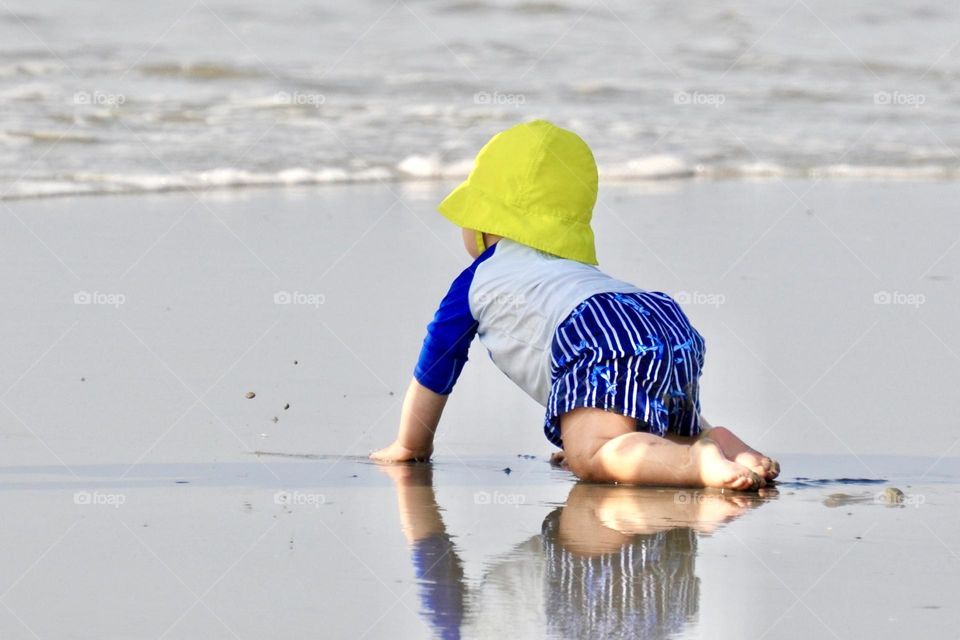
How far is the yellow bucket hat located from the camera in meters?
3.77

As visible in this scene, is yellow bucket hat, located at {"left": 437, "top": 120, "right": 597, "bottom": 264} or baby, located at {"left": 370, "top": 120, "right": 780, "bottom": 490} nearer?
baby, located at {"left": 370, "top": 120, "right": 780, "bottom": 490}

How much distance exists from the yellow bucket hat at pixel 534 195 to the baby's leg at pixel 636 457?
496 millimetres

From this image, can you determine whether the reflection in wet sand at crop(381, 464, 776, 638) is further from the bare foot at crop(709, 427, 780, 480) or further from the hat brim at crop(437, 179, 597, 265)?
the hat brim at crop(437, 179, 597, 265)

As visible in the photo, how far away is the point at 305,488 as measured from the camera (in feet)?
11.1

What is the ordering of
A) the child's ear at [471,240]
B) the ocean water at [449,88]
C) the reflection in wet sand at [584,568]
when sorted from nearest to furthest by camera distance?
1. the reflection in wet sand at [584,568]
2. the child's ear at [471,240]
3. the ocean water at [449,88]

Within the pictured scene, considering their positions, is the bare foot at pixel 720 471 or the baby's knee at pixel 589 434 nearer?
the bare foot at pixel 720 471

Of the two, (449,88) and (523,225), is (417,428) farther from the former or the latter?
(449,88)

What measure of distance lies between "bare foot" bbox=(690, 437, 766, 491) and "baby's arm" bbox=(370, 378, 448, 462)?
68 cm

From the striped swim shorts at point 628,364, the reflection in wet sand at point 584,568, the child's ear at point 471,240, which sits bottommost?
the reflection in wet sand at point 584,568

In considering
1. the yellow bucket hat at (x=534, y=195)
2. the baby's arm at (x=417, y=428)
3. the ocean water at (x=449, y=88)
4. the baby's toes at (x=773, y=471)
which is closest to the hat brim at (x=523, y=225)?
the yellow bucket hat at (x=534, y=195)

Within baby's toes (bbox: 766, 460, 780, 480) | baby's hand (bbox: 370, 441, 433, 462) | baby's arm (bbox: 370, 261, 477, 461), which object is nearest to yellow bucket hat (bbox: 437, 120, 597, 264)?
baby's arm (bbox: 370, 261, 477, 461)

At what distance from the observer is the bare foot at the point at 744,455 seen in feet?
11.1

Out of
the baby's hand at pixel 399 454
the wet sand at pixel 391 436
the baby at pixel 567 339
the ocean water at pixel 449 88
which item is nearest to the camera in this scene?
the wet sand at pixel 391 436

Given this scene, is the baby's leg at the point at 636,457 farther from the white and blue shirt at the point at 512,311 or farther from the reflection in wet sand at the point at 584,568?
the white and blue shirt at the point at 512,311
